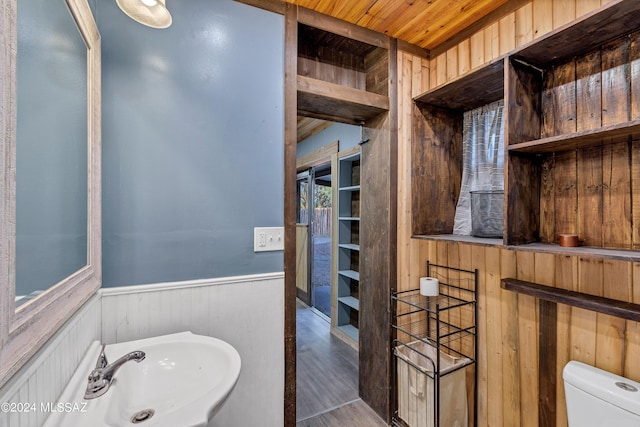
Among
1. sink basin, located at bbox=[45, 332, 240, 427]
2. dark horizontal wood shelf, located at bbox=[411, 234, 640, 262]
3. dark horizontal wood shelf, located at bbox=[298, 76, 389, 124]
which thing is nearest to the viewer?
sink basin, located at bbox=[45, 332, 240, 427]

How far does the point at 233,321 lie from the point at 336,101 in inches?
55.9

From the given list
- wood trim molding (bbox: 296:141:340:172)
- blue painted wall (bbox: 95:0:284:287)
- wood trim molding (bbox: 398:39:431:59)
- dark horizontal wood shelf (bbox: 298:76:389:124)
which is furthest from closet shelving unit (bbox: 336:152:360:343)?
blue painted wall (bbox: 95:0:284:287)

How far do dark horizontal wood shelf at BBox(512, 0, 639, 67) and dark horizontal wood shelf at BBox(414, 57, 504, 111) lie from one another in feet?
0.43

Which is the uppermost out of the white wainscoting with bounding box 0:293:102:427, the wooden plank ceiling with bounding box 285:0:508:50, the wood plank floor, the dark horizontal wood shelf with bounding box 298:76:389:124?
the wooden plank ceiling with bounding box 285:0:508:50

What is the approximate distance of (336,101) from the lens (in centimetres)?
172

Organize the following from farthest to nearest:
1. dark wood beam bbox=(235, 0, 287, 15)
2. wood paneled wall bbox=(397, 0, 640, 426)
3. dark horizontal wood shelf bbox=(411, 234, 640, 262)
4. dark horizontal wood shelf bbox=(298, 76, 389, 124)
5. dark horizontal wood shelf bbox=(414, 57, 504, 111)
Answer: dark horizontal wood shelf bbox=(298, 76, 389, 124) → dark wood beam bbox=(235, 0, 287, 15) → dark horizontal wood shelf bbox=(414, 57, 504, 111) → wood paneled wall bbox=(397, 0, 640, 426) → dark horizontal wood shelf bbox=(411, 234, 640, 262)

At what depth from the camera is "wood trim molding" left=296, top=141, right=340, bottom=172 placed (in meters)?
3.24

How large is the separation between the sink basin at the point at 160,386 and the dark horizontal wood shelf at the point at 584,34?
1.81m

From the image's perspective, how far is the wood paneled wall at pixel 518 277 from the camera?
1.15 meters

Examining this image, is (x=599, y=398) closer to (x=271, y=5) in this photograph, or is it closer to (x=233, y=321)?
(x=233, y=321)

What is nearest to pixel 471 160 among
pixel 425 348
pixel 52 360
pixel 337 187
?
pixel 425 348

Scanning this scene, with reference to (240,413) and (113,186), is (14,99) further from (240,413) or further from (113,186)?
(240,413)

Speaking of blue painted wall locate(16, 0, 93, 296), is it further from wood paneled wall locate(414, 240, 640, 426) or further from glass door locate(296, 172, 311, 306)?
glass door locate(296, 172, 311, 306)

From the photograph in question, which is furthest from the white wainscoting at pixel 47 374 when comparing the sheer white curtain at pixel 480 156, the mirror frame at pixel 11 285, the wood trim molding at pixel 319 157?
the wood trim molding at pixel 319 157
